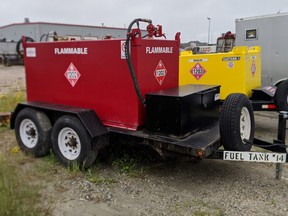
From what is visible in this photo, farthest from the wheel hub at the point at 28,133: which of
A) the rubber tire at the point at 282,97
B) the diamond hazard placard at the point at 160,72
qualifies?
the rubber tire at the point at 282,97

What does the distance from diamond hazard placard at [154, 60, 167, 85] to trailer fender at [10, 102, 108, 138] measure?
99cm

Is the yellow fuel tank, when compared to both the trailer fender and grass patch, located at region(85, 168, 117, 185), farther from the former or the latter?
grass patch, located at region(85, 168, 117, 185)

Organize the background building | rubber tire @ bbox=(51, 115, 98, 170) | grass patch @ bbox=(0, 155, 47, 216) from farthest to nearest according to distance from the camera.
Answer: the background building < rubber tire @ bbox=(51, 115, 98, 170) < grass patch @ bbox=(0, 155, 47, 216)

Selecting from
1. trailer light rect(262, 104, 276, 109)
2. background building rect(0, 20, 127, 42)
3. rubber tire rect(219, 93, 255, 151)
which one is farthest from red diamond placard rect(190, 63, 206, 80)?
background building rect(0, 20, 127, 42)

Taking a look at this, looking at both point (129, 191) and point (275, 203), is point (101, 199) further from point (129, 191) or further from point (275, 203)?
point (275, 203)

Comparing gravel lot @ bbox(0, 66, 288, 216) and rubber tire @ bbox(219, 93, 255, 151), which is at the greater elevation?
rubber tire @ bbox(219, 93, 255, 151)

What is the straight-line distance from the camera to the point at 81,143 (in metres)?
4.38

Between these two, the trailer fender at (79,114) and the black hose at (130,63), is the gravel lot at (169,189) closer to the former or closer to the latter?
the trailer fender at (79,114)

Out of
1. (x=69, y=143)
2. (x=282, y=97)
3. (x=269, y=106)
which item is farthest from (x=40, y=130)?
(x=282, y=97)

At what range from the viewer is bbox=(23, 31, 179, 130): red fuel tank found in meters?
4.32

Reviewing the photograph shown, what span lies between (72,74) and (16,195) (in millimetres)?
2045

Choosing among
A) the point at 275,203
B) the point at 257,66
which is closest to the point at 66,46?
the point at 275,203

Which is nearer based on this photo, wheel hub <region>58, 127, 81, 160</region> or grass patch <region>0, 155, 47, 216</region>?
grass patch <region>0, 155, 47, 216</region>

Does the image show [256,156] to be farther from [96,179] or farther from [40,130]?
[40,130]
